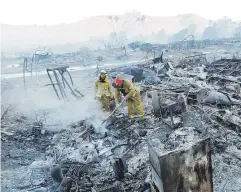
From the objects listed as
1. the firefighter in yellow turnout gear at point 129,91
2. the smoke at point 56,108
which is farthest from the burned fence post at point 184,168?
the smoke at point 56,108

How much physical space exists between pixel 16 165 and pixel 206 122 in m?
5.12

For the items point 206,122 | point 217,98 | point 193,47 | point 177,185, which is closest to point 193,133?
point 206,122

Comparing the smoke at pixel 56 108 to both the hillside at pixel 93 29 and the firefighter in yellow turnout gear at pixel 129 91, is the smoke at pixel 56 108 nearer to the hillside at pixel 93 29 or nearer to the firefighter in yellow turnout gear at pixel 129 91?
the firefighter in yellow turnout gear at pixel 129 91

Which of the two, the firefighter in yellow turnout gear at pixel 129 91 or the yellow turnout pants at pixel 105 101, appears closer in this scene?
the firefighter in yellow turnout gear at pixel 129 91

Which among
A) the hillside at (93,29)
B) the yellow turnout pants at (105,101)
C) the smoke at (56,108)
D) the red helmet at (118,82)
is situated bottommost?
the smoke at (56,108)

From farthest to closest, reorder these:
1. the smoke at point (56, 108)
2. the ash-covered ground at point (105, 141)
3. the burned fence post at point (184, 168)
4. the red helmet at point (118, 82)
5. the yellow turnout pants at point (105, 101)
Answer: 1. the smoke at point (56, 108)
2. the yellow turnout pants at point (105, 101)
3. the red helmet at point (118, 82)
4. the ash-covered ground at point (105, 141)
5. the burned fence post at point (184, 168)

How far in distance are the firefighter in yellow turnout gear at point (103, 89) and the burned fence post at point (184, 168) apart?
5.70 metres

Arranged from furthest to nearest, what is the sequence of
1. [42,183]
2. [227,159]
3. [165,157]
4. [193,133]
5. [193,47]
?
[193,47], [193,133], [42,183], [227,159], [165,157]

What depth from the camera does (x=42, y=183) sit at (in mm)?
6090

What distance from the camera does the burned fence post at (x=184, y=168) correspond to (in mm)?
3197

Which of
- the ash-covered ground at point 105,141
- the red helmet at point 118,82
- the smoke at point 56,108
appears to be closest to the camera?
the ash-covered ground at point 105,141

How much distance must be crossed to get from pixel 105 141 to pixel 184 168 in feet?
14.4

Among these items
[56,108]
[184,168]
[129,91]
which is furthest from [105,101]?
[184,168]

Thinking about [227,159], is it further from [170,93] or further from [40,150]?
[40,150]
